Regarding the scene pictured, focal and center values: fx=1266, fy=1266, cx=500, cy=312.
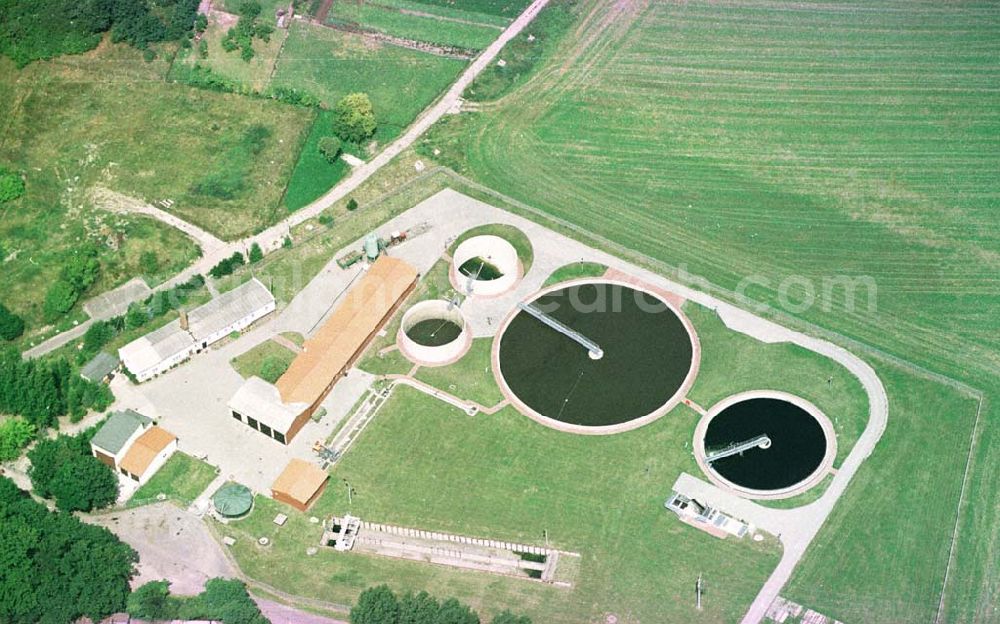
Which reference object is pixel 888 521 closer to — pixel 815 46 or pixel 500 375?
pixel 500 375

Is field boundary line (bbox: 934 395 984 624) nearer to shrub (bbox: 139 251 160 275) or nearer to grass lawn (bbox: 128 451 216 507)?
grass lawn (bbox: 128 451 216 507)

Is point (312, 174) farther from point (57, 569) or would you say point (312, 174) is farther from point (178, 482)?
point (57, 569)

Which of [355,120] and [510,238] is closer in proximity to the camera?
[510,238]

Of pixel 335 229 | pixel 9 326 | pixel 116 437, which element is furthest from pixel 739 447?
pixel 9 326

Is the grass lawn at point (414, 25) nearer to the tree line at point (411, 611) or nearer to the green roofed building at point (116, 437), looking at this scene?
the green roofed building at point (116, 437)

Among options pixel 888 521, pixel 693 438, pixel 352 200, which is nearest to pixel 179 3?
pixel 352 200

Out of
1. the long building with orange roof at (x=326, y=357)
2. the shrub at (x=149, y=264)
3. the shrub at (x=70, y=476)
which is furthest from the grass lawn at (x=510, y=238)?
the shrub at (x=70, y=476)
